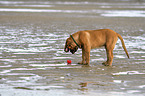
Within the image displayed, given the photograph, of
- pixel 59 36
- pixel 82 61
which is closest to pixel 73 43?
pixel 82 61

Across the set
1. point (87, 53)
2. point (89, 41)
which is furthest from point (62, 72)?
point (89, 41)

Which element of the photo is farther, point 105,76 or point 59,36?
point 59,36

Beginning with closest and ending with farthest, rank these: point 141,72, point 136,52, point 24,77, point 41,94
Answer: point 41,94
point 24,77
point 141,72
point 136,52

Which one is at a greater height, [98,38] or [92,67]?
[98,38]

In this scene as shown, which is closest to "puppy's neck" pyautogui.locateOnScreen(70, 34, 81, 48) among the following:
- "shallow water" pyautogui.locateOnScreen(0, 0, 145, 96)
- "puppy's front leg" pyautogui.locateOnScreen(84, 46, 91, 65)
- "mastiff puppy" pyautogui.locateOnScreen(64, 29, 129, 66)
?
"mastiff puppy" pyautogui.locateOnScreen(64, 29, 129, 66)

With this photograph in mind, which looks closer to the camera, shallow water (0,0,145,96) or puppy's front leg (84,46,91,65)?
shallow water (0,0,145,96)

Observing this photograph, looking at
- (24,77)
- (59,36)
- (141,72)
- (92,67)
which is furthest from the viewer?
(59,36)

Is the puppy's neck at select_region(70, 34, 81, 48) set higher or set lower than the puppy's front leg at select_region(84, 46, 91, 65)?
higher

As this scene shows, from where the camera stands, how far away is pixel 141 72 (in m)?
9.51

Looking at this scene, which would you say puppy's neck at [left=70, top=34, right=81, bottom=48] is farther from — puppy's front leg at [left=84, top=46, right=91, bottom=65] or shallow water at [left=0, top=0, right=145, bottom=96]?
shallow water at [left=0, top=0, right=145, bottom=96]

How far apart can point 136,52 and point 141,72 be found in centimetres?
346

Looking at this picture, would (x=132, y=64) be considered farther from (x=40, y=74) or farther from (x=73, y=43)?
(x=40, y=74)

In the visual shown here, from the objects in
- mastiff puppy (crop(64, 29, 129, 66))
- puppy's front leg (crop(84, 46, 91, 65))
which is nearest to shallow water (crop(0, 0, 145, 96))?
puppy's front leg (crop(84, 46, 91, 65))

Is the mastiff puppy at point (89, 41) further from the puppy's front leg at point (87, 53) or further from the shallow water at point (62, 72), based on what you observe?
the shallow water at point (62, 72)
